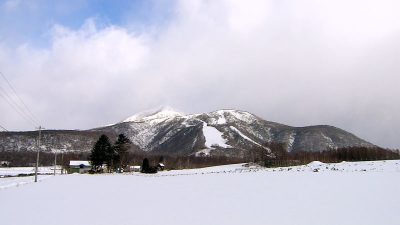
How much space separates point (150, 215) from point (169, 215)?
0.86 meters

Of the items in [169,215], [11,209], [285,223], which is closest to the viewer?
[285,223]

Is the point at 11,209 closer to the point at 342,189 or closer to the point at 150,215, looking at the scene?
the point at 150,215

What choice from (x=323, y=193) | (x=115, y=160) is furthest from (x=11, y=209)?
(x=115, y=160)

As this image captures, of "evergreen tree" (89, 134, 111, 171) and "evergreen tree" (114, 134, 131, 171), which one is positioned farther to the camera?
"evergreen tree" (114, 134, 131, 171)

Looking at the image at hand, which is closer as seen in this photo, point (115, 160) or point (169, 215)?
point (169, 215)

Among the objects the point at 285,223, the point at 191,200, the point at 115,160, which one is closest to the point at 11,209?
the point at 191,200

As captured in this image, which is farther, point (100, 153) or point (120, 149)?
point (120, 149)

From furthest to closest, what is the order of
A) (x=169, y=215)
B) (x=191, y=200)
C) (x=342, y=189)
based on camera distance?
(x=342, y=189)
(x=191, y=200)
(x=169, y=215)

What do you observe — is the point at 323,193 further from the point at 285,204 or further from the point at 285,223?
the point at 285,223

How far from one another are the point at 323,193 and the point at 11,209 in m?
18.6

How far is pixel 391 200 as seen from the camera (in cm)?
2247

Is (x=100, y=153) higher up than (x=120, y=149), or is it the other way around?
(x=120, y=149)

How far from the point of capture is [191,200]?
26016mm

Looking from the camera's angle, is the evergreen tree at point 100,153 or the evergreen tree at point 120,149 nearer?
the evergreen tree at point 100,153
